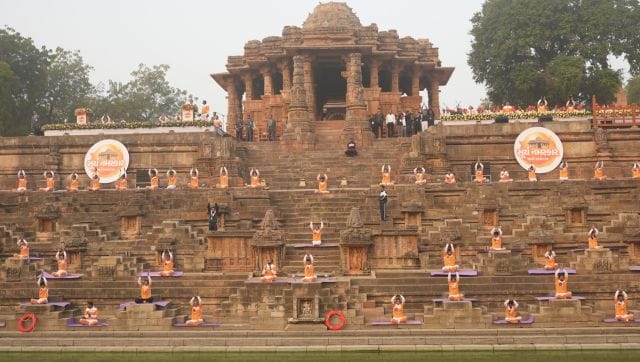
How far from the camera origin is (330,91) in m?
47.8

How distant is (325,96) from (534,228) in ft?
83.4

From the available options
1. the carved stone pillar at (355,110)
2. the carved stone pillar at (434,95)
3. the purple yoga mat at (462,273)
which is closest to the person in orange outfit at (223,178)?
the carved stone pillar at (355,110)

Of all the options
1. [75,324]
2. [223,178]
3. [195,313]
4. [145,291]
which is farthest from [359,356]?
[223,178]

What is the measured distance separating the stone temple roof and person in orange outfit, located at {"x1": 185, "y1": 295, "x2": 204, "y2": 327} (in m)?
29.3

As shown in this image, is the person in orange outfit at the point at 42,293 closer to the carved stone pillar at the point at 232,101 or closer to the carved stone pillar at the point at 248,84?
the carved stone pillar at the point at 248,84

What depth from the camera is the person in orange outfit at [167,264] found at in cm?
2188

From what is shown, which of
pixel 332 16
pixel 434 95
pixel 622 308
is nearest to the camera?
pixel 622 308

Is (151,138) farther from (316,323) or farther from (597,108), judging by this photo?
(597,108)

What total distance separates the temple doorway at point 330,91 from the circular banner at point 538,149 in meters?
13.4

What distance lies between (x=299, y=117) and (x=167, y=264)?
1657 cm

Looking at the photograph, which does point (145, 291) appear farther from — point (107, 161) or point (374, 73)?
point (374, 73)

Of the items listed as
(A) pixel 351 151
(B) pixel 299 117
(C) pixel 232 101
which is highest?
(C) pixel 232 101

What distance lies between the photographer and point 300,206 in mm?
27562

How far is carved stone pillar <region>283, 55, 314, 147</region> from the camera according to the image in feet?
120
